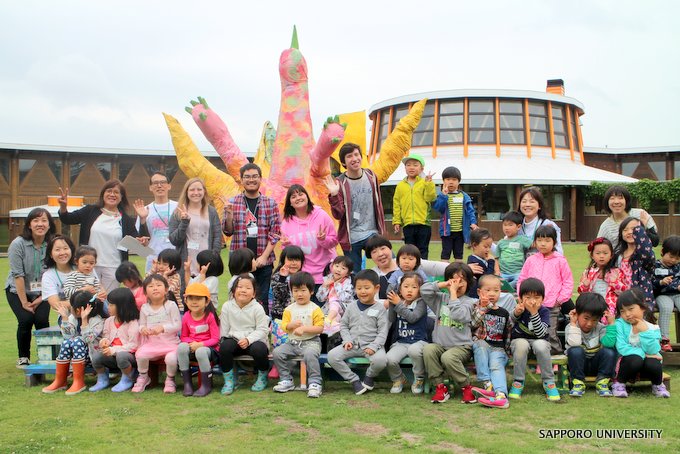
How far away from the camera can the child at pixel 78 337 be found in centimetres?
480

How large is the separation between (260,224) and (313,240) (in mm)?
480

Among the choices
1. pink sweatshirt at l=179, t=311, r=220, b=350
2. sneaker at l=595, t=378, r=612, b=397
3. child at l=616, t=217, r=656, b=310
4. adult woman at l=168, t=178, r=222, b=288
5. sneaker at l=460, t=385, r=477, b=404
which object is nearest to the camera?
sneaker at l=460, t=385, r=477, b=404

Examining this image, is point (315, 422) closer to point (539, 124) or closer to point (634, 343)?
point (634, 343)

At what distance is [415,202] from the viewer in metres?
6.43

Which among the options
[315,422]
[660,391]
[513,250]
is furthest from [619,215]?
[315,422]

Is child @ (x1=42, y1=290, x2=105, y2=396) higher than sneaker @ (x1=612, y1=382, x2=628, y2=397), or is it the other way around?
child @ (x1=42, y1=290, x2=105, y2=396)

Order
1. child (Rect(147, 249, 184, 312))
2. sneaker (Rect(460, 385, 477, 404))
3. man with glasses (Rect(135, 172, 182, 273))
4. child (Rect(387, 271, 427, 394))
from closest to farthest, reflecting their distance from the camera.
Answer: sneaker (Rect(460, 385, 477, 404)) → child (Rect(387, 271, 427, 394)) → child (Rect(147, 249, 184, 312)) → man with glasses (Rect(135, 172, 182, 273))

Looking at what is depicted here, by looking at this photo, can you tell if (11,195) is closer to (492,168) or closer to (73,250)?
(492,168)

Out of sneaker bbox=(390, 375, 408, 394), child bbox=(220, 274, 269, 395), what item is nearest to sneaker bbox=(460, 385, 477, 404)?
sneaker bbox=(390, 375, 408, 394)

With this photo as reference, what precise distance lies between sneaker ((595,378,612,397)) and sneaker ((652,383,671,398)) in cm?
29

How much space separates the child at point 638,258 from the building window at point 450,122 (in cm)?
1913

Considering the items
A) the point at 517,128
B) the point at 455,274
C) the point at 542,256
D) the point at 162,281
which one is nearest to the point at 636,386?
the point at 542,256

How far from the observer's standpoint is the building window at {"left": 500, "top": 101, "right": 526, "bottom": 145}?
77.8 feet

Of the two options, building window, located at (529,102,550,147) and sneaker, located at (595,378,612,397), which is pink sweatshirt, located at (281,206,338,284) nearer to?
sneaker, located at (595,378,612,397)
